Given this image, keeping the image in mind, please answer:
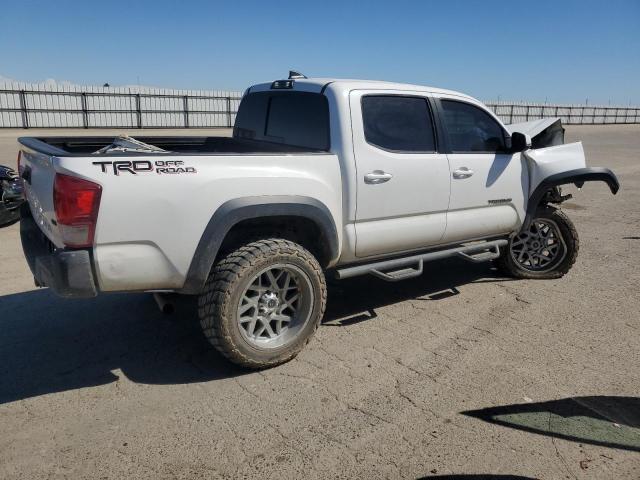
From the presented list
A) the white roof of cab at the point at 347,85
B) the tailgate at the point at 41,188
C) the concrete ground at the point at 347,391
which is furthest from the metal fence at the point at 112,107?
the white roof of cab at the point at 347,85

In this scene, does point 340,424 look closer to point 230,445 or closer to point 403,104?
point 230,445

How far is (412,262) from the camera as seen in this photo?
4.56 meters

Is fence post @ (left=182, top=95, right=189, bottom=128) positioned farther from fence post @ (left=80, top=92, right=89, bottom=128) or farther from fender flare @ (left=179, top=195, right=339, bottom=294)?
fender flare @ (left=179, top=195, right=339, bottom=294)

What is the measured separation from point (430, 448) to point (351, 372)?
941 mm

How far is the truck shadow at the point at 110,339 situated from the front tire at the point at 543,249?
0.77m

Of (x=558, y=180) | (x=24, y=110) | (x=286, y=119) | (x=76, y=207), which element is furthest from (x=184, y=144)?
(x=24, y=110)

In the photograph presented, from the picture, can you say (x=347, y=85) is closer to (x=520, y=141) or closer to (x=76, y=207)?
(x=520, y=141)

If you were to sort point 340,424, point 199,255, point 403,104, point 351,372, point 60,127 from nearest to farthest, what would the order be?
point 340,424 → point 199,255 → point 351,372 → point 403,104 → point 60,127

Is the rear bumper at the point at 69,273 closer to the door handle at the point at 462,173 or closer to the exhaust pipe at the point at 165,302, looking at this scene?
the exhaust pipe at the point at 165,302

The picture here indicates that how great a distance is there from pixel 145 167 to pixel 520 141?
343cm

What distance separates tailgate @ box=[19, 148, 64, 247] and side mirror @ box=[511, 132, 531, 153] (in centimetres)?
385

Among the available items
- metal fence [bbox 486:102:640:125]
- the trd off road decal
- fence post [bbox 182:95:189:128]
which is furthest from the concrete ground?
metal fence [bbox 486:102:640:125]

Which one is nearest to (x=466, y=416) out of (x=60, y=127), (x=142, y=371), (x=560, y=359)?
(x=560, y=359)

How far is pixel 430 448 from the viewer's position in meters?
2.88
